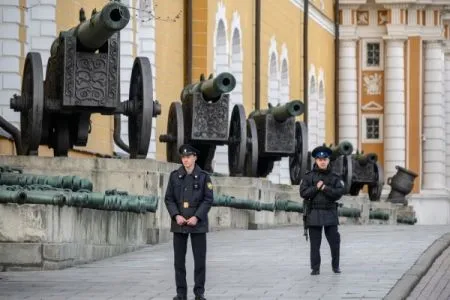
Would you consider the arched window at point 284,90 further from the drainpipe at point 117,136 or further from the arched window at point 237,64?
the drainpipe at point 117,136

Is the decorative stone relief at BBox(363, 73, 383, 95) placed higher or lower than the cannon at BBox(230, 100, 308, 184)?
higher

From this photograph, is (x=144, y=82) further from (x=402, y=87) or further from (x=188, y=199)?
(x=402, y=87)

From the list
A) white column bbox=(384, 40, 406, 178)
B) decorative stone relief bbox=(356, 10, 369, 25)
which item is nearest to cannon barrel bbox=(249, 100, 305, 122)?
white column bbox=(384, 40, 406, 178)

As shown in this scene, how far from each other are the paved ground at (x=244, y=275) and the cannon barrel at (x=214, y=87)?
4148 millimetres

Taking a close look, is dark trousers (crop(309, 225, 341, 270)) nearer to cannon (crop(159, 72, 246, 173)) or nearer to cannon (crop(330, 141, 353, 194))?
cannon (crop(159, 72, 246, 173))

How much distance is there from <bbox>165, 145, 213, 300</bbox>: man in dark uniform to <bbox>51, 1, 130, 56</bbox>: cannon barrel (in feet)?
17.0

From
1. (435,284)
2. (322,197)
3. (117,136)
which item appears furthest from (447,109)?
(435,284)

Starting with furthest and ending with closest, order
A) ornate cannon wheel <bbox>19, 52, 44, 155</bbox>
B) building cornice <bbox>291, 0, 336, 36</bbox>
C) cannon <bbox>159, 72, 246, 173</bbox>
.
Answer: building cornice <bbox>291, 0, 336, 36</bbox> < cannon <bbox>159, 72, 246, 173</bbox> < ornate cannon wheel <bbox>19, 52, 44, 155</bbox>

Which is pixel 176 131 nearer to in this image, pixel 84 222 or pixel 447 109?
pixel 84 222

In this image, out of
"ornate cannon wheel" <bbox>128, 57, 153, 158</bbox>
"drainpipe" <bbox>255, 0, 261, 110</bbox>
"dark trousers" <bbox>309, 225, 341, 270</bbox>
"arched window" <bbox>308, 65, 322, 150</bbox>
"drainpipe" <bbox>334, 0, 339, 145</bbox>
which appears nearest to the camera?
"dark trousers" <bbox>309, 225, 341, 270</bbox>

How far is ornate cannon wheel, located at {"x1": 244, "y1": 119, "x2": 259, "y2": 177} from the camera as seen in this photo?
31031 mm

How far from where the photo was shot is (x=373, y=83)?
66.3 metres

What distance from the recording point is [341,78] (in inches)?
2579

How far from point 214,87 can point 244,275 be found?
10159 mm
